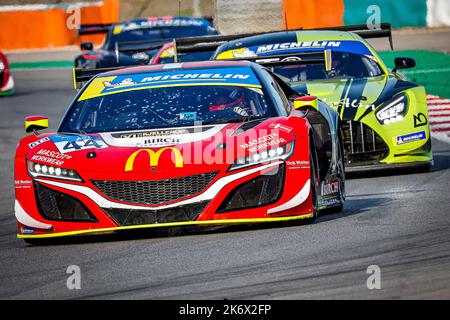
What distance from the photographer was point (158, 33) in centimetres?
2180

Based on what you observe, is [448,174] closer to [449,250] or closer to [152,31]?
[449,250]

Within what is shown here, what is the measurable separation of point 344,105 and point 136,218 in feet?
12.4

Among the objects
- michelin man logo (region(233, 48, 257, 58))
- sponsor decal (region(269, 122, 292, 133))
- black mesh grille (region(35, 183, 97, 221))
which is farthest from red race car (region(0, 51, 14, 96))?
sponsor decal (region(269, 122, 292, 133))

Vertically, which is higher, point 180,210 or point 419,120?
Answer: point 419,120

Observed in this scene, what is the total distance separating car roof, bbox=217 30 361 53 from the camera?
503 inches

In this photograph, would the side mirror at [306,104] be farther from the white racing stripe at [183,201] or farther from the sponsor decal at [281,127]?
the white racing stripe at [183,201]

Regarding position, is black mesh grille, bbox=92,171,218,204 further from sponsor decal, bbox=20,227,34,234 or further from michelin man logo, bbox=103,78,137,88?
michelin man logo, bbox=103,78,137,88

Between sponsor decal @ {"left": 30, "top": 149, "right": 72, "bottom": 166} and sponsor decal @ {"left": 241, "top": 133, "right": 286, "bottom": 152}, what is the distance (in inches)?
44.0

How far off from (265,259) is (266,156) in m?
1.13
